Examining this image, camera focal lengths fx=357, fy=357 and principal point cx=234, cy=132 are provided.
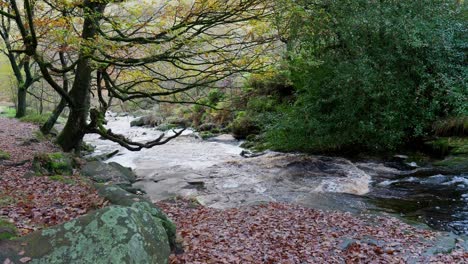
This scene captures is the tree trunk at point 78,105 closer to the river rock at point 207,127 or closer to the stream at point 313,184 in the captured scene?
the stream at point 313,184

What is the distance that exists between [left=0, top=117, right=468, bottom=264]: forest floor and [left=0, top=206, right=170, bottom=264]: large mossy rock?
3.22ft

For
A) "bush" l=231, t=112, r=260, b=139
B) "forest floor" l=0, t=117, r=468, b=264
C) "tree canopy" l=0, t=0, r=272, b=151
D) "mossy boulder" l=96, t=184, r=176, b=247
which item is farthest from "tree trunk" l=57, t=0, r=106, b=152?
"bush" l=231, t=112, r=260, b=139

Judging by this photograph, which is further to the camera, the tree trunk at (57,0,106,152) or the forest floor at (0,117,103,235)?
the tree trunk at (57,0,106,152)

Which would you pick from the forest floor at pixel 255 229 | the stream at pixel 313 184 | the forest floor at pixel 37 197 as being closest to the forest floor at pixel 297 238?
the forest floor at pixel 255 229

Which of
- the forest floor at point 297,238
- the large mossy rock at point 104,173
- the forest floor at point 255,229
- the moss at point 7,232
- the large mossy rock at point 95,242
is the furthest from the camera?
the large mossy rock at point 104,173

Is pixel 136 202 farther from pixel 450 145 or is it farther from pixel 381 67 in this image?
pixel 450 145

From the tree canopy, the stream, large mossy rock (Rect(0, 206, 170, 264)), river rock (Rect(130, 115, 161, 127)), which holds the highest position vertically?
the tree canopy

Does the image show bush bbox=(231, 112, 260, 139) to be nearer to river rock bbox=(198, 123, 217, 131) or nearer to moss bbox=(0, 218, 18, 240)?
river rock bbox=(198, 123, 217, 131)

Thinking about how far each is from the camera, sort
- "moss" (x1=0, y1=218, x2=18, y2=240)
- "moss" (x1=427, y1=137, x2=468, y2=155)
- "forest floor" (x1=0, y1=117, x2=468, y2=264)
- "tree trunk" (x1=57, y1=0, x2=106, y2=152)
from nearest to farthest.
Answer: "moss" (x1=0, y1=218, x2=18, y2=240), "forest floor" (x1=0, y1=117, x2=468, y2=264), "tree trunk" (x1=57, y1=0, x2=106, y2=152), "moss" (x1=427, y1=137, x2=468, y2=155)

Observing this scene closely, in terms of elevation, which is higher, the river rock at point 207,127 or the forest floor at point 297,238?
the river rock at point 207,127

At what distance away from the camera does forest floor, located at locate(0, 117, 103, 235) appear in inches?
215

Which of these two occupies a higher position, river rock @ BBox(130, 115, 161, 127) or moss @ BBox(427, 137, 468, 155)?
moss @ BBox(427, 137, 468, 155)

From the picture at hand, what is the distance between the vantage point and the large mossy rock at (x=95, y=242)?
146 inches

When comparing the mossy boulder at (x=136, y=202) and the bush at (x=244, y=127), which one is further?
the bush at (x=244, y=127)
